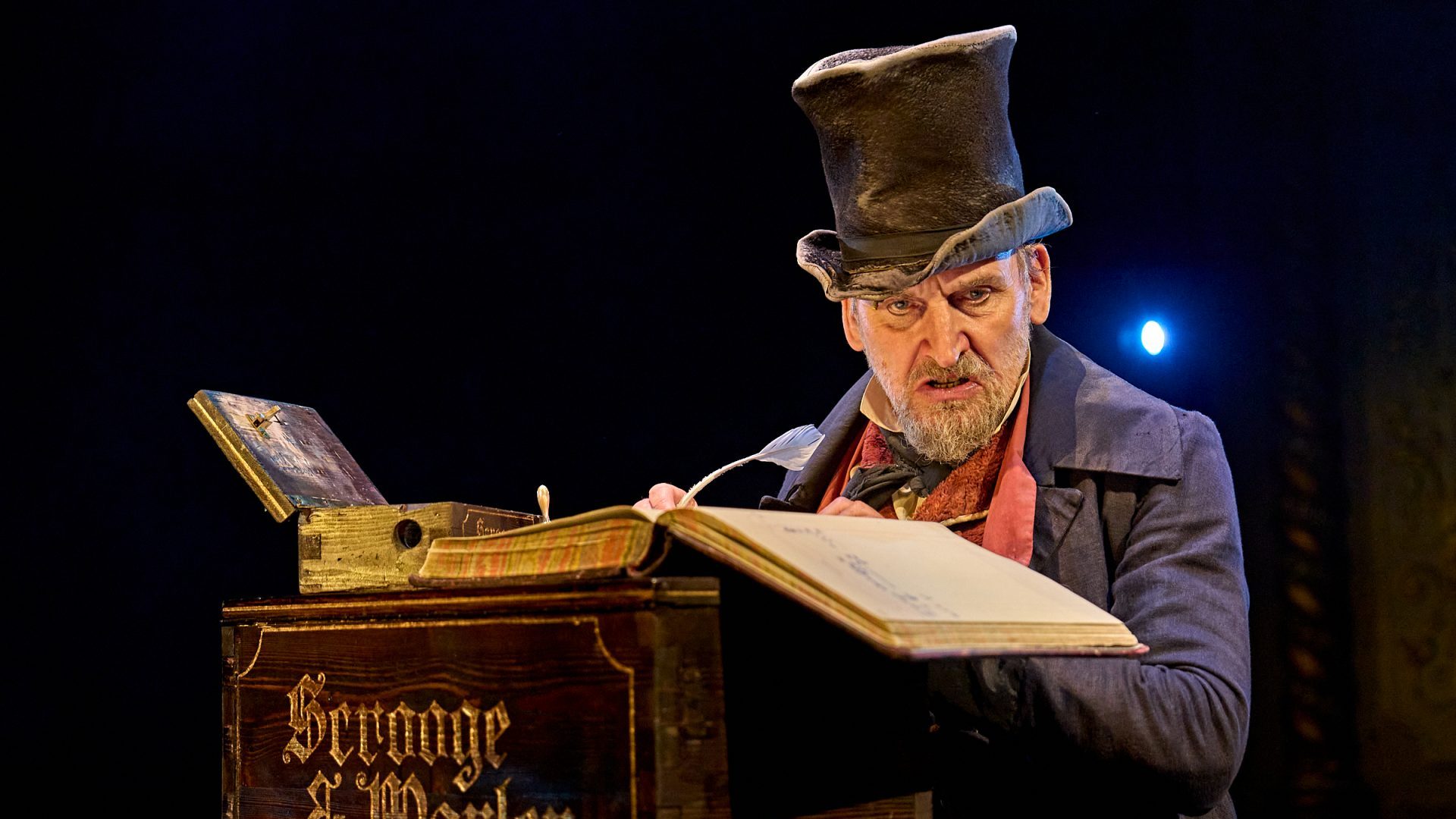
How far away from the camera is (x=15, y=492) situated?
302 cm

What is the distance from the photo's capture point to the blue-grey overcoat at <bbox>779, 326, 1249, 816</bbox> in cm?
119

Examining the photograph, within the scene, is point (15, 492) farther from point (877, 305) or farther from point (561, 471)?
point (877, 305)

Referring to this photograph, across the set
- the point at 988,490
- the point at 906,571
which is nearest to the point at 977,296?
the point at 988,490

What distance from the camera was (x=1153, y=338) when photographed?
257 centimetres

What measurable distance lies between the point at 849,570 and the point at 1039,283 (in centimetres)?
106

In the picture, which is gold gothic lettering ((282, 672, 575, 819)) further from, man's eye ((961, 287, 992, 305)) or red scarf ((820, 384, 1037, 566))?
man's eye ((961, 287, 992, 305))

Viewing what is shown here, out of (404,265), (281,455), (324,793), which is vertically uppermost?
(404,265)

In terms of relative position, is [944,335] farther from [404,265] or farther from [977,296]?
[404,265]

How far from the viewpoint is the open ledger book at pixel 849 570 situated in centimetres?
72

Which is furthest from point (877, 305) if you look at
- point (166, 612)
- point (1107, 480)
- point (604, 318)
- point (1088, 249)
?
point (166, 612)

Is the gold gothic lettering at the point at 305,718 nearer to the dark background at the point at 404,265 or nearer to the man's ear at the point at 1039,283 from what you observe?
the man's ear at the point at 1039,283

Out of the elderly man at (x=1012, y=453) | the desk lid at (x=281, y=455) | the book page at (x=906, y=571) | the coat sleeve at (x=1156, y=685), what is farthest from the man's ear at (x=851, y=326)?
the book page at (x=906, y=571)

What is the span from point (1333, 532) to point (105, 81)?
2.96m

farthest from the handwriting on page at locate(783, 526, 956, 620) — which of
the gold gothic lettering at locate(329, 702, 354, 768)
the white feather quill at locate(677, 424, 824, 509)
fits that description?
the white feather quill at locate(677, 424, 824, 509)
